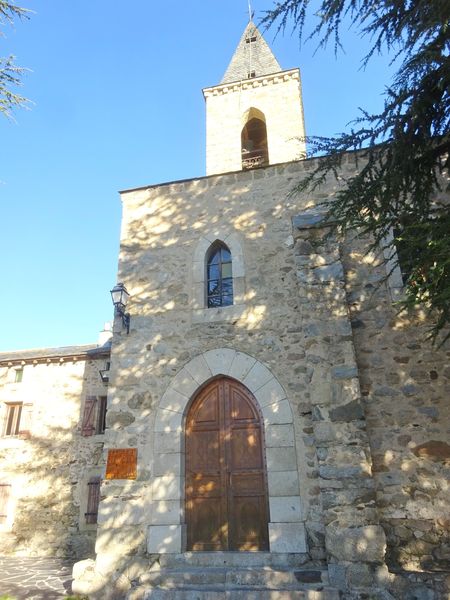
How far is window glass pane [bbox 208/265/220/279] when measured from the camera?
6840 millimetres

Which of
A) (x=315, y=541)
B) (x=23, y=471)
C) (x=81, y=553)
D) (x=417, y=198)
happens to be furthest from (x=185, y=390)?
(x=23, y=471)

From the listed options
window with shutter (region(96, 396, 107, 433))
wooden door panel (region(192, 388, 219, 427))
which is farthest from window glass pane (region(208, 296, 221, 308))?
window with shutter (region(96, 396, 107, 433))

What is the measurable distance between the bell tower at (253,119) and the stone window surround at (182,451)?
576 cm

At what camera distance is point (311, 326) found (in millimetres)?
5527

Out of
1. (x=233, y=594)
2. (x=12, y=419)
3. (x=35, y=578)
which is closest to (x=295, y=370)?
(x=233, y=594)

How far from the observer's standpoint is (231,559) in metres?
5.10

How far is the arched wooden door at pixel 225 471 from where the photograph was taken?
537 centimetres

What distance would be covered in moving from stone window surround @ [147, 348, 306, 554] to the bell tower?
18.9 ft

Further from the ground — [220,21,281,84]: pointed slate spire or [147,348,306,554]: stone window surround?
[220,21,281,84]: pointed slate spire

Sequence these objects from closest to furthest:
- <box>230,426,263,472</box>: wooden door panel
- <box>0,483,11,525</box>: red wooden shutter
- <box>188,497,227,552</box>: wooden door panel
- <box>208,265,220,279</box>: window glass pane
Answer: <box>188,497,227,552</box>: wooden door panel → <box>230,426,263,472</box>: wooden door panel → <box>208,265,220,279</box>: window glass pane → <box>0,483,11,525</box>: red wooden shutter

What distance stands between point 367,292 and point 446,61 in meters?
3.06

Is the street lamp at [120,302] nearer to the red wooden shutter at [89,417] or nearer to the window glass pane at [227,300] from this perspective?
the window glass pane at [227,300]

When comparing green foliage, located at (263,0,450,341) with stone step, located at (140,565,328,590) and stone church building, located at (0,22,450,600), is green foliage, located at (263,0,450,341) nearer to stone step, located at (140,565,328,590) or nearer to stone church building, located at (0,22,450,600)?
stone church building, located at (0,22,450,600)

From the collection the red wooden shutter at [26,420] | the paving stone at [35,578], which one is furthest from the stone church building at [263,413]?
the red wooden shutter at [26,420]
